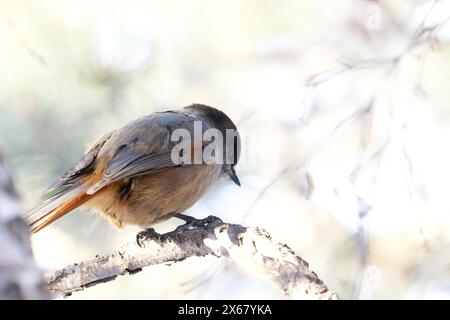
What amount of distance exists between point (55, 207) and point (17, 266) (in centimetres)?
159

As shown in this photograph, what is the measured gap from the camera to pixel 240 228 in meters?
2.11

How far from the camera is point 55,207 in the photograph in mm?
2498

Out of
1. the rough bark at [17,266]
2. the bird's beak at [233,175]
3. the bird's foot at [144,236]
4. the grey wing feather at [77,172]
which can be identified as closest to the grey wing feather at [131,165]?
the grey wing feather at [77,172]

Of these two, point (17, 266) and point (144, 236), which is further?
point (144, 236)

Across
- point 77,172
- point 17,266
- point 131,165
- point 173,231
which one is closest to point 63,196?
point 77,172

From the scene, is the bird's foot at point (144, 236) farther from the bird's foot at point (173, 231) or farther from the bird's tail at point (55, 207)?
the bird's tail at point (55, 207)

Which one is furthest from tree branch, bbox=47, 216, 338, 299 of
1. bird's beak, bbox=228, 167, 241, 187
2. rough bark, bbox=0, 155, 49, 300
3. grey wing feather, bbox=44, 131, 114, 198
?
rough bark, bbox=0, 155, 49, 300

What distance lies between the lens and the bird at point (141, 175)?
8.69ft

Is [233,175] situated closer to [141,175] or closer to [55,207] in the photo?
[141,175]

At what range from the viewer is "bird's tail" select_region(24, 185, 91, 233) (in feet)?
8.02

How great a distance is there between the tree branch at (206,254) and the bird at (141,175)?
0.24 m
